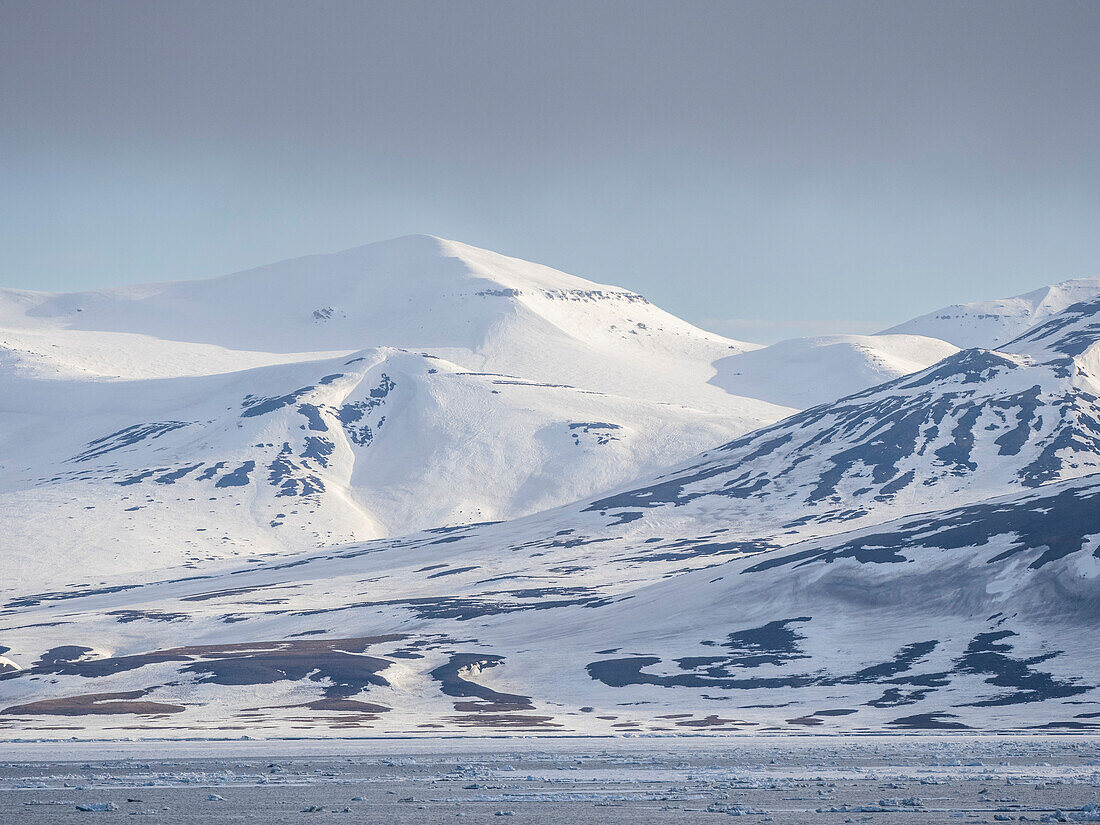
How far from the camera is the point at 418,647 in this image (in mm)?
155000

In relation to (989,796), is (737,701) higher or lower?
A: lower

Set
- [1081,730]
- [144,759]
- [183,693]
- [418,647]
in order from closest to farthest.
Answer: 1. [144,759]
2. [1081,730]
3. [183,693]
4. [418,647]

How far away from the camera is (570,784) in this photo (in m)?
46.3

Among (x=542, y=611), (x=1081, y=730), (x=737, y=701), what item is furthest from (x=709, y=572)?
(x=1081, y=730)

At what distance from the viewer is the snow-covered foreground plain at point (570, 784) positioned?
36994 mm

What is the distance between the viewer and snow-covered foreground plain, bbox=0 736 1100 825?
3699 centimetres

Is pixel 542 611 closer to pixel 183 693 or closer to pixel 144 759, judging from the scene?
pixel 183 693

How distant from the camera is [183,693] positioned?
121 metres

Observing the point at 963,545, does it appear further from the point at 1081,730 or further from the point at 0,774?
the point at 0,774

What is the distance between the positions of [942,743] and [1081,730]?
50.7ft

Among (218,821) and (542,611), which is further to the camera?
(542,611)

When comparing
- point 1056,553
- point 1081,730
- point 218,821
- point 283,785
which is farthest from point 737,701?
point 218,821

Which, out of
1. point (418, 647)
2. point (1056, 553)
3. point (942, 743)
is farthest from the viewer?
point (418, 647)

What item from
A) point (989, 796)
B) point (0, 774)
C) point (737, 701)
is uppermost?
point (0, 774)
